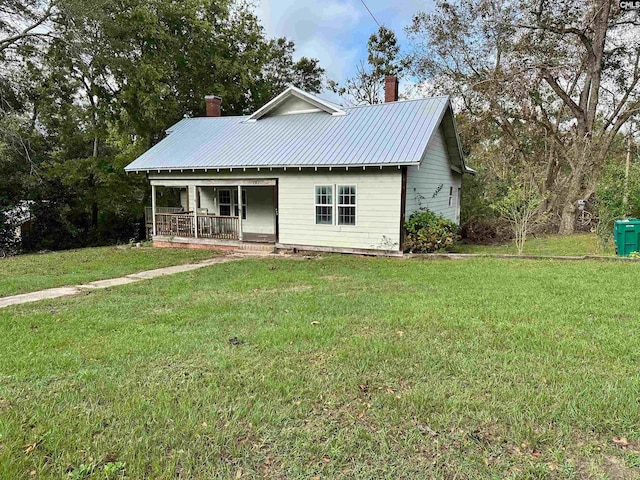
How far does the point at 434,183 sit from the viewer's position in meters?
14.7

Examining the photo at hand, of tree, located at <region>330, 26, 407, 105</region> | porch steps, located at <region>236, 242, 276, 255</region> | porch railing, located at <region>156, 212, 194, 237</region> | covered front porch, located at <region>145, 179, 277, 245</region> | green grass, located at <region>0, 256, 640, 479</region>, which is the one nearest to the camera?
green grass, located at <region>0, 256, 640, 479</region>

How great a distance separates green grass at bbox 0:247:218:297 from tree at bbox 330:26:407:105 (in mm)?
23383

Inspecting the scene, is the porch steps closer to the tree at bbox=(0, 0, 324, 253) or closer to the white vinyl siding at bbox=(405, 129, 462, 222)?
the white vinyl siding at bbox=(405, 129, 462, 222)

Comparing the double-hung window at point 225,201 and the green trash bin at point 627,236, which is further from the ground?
the double-hung window at point 225,201

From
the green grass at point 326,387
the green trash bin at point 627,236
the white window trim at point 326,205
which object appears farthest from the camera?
the white window trim at point 326,205

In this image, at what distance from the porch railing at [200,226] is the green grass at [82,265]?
98cm

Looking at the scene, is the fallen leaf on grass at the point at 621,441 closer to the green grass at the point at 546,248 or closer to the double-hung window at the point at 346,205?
the double-hung window at the point at 346,205

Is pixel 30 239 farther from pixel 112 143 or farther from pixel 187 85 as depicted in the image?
pixel 187 85

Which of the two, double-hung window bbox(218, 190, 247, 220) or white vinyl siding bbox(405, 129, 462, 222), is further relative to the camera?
double-hung window bbox(218, 190, 247, 220)

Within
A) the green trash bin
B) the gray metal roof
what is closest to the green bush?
the gray metal roof

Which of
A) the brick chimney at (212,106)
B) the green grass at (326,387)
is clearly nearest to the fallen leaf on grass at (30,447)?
the green grass at (326,387)

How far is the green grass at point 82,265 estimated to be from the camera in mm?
8788

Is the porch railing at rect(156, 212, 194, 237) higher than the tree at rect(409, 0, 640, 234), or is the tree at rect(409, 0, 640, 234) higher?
the tree at rect(409, 0, 640, 234)

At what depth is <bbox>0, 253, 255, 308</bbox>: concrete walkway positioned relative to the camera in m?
7.22
